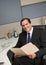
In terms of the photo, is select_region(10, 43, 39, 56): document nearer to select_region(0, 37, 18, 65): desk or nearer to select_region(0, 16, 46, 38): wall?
select_region(0, 37, 18, 65): desk

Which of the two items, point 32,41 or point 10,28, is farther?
point 10,28

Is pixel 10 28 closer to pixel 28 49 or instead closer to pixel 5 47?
pixel 5 47

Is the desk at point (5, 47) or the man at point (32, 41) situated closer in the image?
the man at point (32, 41)

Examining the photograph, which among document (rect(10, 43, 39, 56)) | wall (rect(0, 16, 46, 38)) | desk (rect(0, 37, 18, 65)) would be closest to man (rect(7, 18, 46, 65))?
document (rect(10, 43, 39, 56))

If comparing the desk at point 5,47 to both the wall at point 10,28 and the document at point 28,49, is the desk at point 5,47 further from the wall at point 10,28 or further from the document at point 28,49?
the document at point 28,49

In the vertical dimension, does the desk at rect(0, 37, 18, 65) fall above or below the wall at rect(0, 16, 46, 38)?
below

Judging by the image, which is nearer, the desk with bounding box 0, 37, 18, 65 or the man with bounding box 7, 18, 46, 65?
the man with bounding box 7, 18, 46, 65

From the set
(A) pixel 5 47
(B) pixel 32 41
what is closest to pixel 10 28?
(A) pixel 5 47

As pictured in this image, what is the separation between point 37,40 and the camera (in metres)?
2.80

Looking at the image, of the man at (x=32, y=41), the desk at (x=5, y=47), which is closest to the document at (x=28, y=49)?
the man at (x=32, y=41)

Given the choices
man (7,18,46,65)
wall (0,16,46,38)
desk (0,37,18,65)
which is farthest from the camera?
wall (0,16,46,38)

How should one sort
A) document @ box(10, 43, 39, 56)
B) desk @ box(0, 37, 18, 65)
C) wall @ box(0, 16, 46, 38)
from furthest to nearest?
wall @ box(0, 16, 46, 38) → desk @ box(0, 37, 18, 65) → document @ box(10, 43, 39, 56)

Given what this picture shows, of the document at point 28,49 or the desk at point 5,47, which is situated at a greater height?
the document at point 28,49

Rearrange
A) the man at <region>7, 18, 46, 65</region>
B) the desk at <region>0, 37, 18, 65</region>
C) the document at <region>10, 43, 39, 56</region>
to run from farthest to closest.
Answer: the desk at <region>0, 37, 18, 65</region> < the man at <region>7, 18, 46, 65</region> < the document at <region>10, 43, 39, 56</region>
